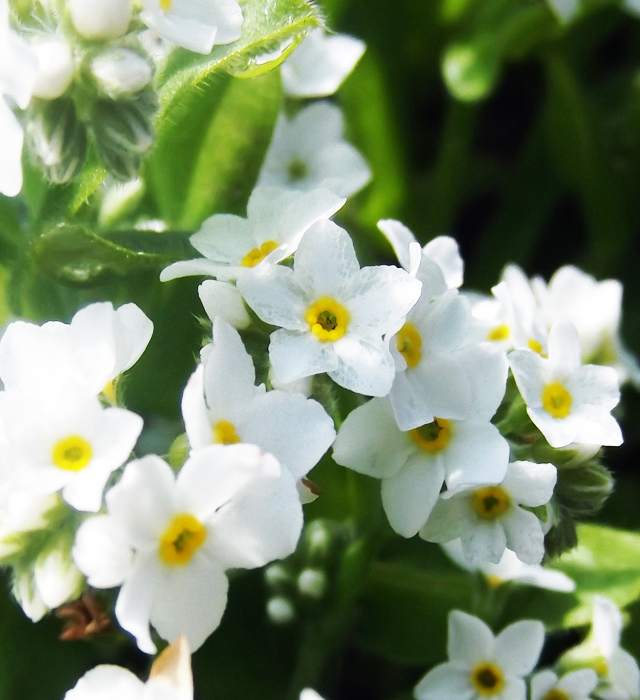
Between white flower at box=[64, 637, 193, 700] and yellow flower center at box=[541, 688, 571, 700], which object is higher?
white flower at box=[64, 637, 193, 700]

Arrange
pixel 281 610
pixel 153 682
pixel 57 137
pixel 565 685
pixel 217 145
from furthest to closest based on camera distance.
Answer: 1. pixel 217 145
2. pixel 281 610
3. pixel 565 685
4. pixel 57 137
5. pixel 153 682

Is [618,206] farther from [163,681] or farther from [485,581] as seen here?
[163,681]

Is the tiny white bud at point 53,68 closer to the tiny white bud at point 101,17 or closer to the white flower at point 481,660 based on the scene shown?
the tiny white bud at point 101,17

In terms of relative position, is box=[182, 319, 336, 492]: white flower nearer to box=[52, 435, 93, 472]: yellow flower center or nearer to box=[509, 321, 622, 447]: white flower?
box=[52, 435, 93, 472]: yellow flower center

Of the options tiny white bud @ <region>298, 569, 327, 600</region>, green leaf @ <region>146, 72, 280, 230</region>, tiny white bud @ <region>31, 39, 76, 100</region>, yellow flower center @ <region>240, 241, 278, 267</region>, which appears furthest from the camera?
green leaf @ <region>146, 72, 280, 230</region>

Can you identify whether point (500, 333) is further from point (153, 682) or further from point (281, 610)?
point (153, 682)

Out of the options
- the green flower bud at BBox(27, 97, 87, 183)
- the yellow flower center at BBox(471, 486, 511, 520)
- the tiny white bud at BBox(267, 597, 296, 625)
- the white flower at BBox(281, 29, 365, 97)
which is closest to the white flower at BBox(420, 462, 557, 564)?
the yellow flower center at BBox(471, 486, 511, 520)

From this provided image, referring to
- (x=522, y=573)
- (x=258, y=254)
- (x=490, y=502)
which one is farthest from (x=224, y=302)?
(x=522, y=573)
